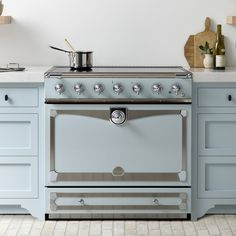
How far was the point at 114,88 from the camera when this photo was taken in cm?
477

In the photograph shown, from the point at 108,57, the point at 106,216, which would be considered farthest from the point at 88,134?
the point at 108,57

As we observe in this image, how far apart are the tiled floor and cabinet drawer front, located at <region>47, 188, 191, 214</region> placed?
0.27 feet

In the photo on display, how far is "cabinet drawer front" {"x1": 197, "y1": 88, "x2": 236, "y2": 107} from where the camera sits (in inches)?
191

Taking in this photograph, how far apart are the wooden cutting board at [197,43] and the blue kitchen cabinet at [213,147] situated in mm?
653

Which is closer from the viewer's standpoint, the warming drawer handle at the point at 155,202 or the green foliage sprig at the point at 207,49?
the warming drawer handle at the point at 155,202

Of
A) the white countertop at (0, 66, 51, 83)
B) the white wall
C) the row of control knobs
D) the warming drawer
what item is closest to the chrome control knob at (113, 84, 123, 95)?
the row of control knobs

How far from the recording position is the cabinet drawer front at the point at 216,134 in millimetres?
4879

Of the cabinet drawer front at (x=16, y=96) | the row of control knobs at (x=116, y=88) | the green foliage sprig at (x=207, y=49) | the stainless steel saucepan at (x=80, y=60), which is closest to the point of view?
the row of control knobs at (x=116, y=88)

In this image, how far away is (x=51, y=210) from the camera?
487 centimetres

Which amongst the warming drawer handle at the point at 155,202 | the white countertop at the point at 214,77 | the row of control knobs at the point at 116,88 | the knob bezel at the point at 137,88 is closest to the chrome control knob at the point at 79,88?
the row of control knobs at the point at 116,88

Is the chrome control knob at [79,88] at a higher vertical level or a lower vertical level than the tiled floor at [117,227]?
higher

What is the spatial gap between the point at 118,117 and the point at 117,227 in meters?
0.68

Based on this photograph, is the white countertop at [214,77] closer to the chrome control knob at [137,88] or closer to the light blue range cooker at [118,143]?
the light blue range cooker at [118,143]

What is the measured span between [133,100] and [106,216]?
77cm
